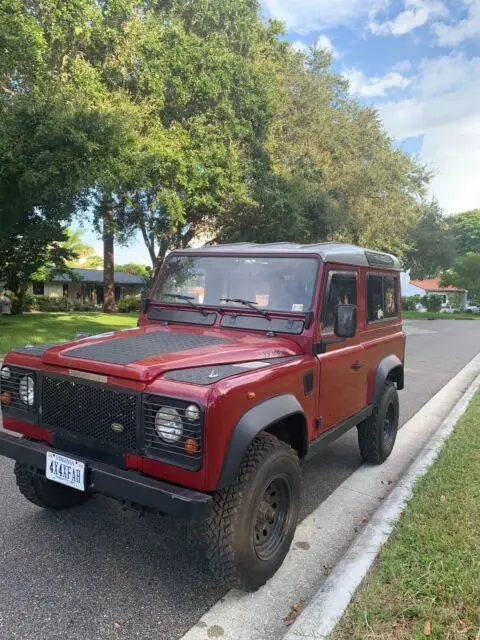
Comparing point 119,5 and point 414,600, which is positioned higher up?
point 119,5

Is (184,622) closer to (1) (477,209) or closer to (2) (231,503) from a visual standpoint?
(2) (231,503)

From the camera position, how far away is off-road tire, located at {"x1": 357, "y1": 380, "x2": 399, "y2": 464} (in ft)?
16.4

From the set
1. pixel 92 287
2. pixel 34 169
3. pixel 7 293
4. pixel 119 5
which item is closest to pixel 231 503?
pixel 34 169

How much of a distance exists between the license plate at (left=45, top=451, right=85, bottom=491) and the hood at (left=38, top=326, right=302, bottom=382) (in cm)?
53

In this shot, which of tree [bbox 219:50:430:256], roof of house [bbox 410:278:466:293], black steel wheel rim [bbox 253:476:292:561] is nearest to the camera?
black steel wheel rim [bbox 253:476:292:561]

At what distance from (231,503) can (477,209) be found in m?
83.5

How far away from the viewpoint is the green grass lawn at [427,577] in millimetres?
2559

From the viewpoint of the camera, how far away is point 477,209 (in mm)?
76125

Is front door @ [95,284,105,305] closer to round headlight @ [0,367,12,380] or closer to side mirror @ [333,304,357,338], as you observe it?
round headlight @ [0,367,12,380]

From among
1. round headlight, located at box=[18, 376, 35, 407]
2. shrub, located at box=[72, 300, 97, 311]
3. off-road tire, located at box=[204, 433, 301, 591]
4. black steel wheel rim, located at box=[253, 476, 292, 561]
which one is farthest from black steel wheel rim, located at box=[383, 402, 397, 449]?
shrub, located at box=[72, 300, 97, 311]

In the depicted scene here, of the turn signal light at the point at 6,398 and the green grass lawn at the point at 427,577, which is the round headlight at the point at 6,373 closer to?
the turn signal light at the point at 6,398

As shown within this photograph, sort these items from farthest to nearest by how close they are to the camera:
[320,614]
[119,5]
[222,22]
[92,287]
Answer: [92,287]
[222,22]
[119,5]
[320,614]

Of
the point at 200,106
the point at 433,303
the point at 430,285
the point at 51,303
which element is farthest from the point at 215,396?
the point at 430,285

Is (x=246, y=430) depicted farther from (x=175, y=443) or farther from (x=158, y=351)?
(x=158, y=351)
